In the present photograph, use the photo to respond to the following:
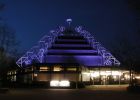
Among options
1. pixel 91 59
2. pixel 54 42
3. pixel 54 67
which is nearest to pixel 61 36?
pixel 54 42

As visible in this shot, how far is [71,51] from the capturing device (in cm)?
13750

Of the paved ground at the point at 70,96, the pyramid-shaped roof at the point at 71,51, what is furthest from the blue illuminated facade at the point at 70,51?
the paved ground at the point at 70,96

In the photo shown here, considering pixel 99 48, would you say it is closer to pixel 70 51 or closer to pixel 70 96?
pixel 70 51

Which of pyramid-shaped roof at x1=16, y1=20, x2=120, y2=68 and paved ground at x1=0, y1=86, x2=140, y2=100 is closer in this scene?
paved ground at x1=0, y1=86, x2=140, y2=100

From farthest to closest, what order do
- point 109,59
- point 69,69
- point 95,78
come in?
point 109,59 < point 95,78 < point 69,69

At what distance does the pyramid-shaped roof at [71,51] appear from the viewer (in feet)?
448

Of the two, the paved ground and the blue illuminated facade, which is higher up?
the blue illuminated facade

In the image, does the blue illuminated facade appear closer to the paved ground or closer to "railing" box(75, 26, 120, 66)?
"railing" box(75, 26, 120, 66)

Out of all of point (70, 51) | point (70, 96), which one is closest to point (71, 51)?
point (70, 51)

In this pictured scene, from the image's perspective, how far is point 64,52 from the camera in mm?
136625

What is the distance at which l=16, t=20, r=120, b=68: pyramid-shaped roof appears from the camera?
5374 inches

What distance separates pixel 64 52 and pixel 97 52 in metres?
11.7

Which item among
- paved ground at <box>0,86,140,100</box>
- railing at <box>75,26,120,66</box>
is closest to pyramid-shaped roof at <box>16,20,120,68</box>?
railing at <box>75,26,120,66</box>

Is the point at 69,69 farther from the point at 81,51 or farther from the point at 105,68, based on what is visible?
the point at 81,51
